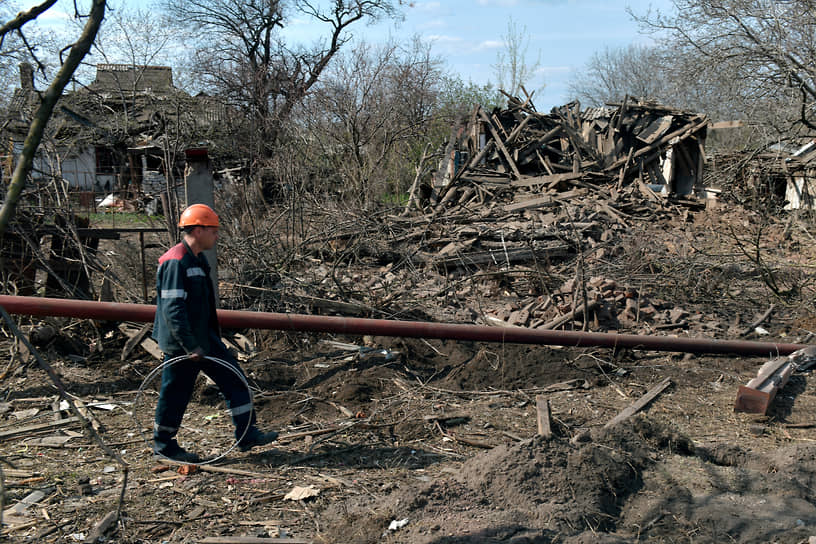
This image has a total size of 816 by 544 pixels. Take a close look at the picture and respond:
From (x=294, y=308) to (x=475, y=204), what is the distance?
927 centimetres

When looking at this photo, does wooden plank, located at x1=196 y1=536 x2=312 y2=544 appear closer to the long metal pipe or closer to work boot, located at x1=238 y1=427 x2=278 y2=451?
work boot, located at x1=238 y1=427 x2=278 y2=451

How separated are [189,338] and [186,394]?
523 mm

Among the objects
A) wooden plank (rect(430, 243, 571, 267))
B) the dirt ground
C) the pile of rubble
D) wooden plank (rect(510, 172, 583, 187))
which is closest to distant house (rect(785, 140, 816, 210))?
wooden plank (rect(510, 172, 583, 187))

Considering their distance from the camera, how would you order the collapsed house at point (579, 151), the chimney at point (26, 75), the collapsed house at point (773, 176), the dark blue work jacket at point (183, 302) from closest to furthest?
the dark blue work jacket at point (183, 302) → the chimney at point (26, 75) → the collapsed house at point (773, 176) → the collapsed house at point (579, 151)

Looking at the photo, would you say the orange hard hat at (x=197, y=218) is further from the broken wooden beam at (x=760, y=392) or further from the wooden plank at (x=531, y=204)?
the wooden plank at (x=531, y=204)

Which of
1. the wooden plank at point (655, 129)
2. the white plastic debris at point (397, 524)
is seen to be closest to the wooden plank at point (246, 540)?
the white plastic debris at point (397, 524)

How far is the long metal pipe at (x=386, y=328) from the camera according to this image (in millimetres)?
5516

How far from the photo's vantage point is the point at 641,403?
5688 mm

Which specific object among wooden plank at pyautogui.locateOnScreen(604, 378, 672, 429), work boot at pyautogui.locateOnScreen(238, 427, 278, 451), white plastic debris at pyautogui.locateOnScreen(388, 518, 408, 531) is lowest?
white plastic debris at pyautogui.locateOnScreen(388, 518, 408, 531)

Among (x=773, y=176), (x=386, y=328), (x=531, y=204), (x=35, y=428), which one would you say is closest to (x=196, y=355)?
(x=35, y=428)

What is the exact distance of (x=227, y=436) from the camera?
5070 mm

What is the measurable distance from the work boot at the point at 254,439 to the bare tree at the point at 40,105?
131 inches

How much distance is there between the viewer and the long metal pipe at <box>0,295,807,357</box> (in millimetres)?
5516

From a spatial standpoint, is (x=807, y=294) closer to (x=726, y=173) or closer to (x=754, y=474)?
(x=754, y=474)
